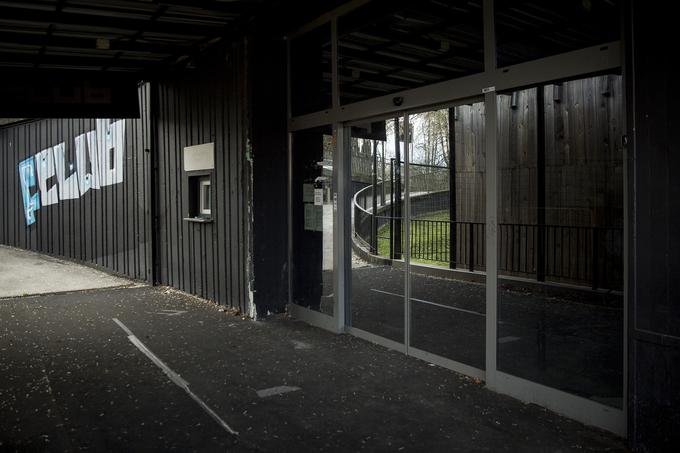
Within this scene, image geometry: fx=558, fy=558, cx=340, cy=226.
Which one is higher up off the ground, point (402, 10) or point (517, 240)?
point (402, 10)

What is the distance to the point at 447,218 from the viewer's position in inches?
246

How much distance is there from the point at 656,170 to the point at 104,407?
4179mm

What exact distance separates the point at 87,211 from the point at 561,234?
10.0m

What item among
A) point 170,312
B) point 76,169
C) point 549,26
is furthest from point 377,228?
point 76,169

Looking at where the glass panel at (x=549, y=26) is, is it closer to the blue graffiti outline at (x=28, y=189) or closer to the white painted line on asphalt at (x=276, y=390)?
the white painted line on asphalt at (x=276, y=390)

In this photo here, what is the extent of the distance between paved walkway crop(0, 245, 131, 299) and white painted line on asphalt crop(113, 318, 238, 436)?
10.7 ft

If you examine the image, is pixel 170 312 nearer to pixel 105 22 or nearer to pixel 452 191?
pixel 105 22

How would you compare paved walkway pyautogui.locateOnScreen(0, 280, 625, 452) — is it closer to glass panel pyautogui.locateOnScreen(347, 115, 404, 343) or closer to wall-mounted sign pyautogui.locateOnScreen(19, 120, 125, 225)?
glass panel pyautogui.locateOnScreen(347, 115, 404, 343)

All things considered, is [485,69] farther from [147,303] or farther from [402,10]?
[147,303]

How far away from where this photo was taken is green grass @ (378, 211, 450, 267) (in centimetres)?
578

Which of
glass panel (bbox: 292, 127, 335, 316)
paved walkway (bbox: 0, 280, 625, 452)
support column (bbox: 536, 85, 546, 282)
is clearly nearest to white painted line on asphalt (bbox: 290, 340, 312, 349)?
paved walkway (bbox: 0, 280, 625, 452)

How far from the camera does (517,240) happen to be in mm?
6449

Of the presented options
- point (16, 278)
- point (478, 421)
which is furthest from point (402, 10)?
point (16, 278)

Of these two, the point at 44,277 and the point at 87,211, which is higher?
the point at 87,211
